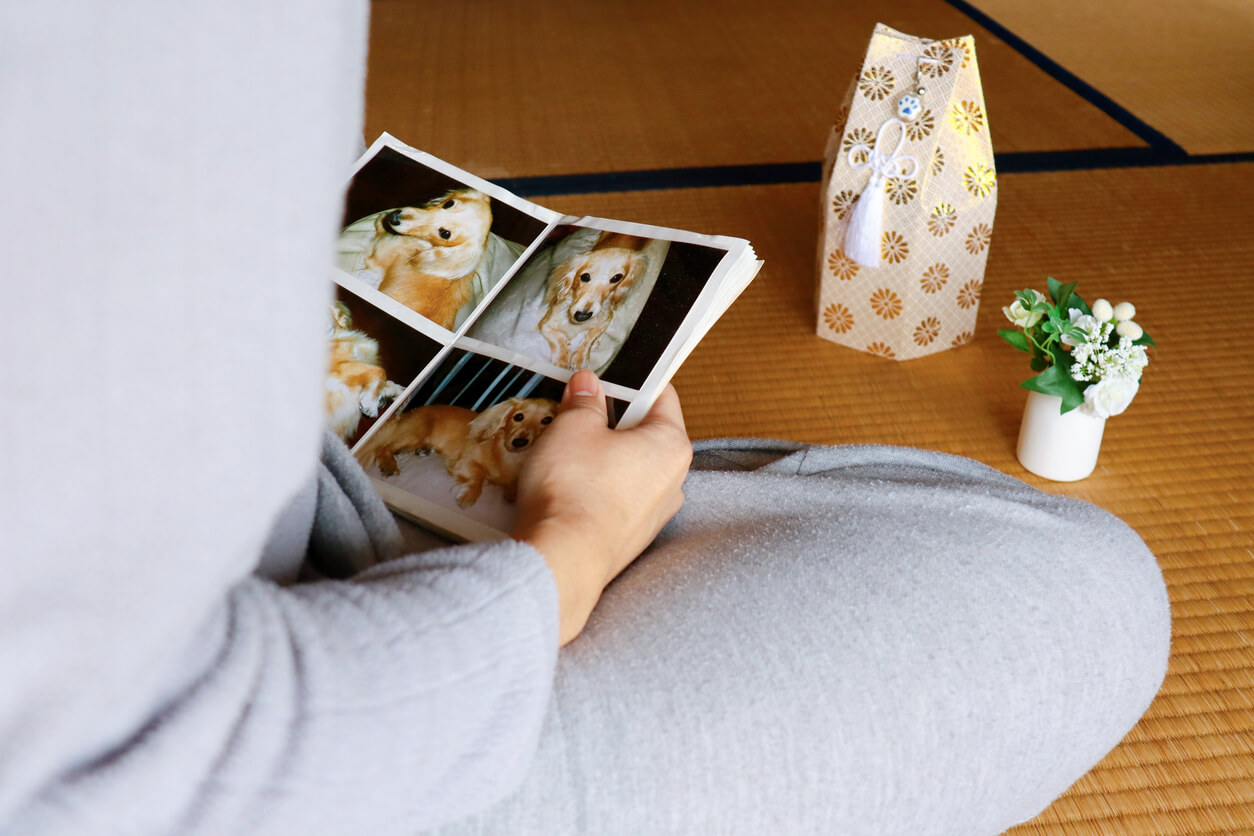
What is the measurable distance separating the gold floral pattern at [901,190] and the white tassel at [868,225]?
0.02 metres

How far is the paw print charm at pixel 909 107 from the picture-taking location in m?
1.17

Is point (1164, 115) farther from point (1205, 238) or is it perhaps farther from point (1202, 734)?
point (1202, 734)

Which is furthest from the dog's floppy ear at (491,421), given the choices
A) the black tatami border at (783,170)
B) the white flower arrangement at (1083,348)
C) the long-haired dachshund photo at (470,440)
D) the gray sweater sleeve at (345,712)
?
the black tatami border at (783,170)

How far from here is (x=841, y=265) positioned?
1.29 m

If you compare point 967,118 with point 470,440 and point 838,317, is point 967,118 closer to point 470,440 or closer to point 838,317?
point 838,317

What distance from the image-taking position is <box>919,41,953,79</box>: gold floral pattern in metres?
1.17

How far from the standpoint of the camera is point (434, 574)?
15.9 inches

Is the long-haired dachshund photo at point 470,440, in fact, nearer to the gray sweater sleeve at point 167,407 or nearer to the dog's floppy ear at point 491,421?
the dog's floppy ear at point 491,421

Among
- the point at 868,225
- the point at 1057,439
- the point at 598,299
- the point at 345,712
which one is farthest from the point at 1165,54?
the point at 345,712

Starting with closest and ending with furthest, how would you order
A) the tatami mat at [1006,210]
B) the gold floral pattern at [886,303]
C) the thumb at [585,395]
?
1. the thumb at [585,395]
2. the tatami mat at [1006,210]
3. the gold floral pattern at [886,303]

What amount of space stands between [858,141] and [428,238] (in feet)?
2.15

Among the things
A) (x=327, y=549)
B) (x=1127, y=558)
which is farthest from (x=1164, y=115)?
(x=327, y=549)

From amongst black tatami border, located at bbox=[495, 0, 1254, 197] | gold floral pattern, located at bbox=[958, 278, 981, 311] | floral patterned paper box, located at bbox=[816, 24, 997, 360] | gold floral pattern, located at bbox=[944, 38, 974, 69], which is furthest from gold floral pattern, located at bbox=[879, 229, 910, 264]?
black tatami border, located at bbox=[495, 0, 1254, 197]

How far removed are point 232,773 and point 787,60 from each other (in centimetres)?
223
